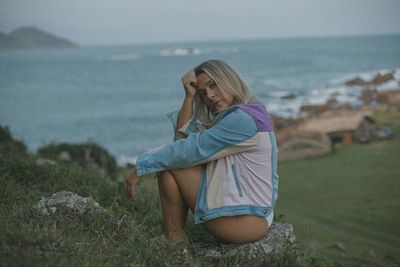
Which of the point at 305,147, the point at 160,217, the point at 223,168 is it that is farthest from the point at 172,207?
the point at 305,147

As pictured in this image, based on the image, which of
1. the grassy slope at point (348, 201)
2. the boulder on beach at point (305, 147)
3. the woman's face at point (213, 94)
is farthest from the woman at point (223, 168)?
the boulder on beach at point (305, 147)

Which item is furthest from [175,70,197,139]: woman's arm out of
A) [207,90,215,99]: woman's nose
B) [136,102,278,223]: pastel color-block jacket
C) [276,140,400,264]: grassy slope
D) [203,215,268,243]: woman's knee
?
[276,140,400,264]: grassy slope

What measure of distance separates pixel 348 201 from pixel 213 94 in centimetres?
512

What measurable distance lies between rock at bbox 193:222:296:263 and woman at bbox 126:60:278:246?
0.06 metres

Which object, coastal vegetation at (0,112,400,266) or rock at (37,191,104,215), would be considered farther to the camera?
rock at (37,191,104,215)

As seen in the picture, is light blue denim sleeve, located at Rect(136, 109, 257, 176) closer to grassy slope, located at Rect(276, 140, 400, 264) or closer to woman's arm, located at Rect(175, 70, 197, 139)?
woman's arm, located at Rect(175, 70, 197, 139)

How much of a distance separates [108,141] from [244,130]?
23674mm

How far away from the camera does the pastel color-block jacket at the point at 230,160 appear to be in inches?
136

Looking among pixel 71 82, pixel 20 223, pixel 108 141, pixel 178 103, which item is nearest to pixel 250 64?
pixel 71 82

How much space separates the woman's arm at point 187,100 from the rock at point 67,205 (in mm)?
822

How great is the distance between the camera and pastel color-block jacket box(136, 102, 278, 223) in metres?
3.46

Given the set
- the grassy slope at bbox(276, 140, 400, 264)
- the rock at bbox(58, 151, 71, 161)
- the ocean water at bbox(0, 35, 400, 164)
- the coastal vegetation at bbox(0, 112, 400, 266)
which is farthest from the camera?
the ocean water at bbox(0, 35, 400, 164)

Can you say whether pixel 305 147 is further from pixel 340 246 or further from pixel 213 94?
pixel 213 94

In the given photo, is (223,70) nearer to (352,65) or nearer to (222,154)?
(222,154)
